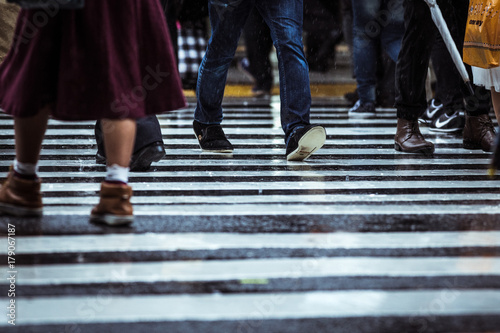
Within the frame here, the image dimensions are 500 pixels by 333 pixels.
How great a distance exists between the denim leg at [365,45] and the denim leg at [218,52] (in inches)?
105

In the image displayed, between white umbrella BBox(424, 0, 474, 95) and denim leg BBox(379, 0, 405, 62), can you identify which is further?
denim leg BBox(379, 0, 405, 62)

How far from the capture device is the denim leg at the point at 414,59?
5.50 meters

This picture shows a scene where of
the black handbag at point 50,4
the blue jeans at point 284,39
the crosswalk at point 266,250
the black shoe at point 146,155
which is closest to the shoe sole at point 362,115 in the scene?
the crosswalk at point 266,250

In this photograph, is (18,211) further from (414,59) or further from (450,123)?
(450,123)

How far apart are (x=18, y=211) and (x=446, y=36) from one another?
334cm

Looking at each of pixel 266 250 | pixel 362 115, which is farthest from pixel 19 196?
pixel 362 115

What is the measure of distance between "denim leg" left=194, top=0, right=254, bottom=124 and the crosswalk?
44cm

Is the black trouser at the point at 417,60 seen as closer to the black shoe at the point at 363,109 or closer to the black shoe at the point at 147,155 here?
the black shoe at the point at 147,155

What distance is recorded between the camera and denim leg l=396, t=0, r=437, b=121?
5.50m

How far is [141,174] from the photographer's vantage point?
475 centimetres

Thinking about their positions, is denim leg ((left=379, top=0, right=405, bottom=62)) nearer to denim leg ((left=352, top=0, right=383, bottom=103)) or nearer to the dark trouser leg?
denim leg ((left=352, top=0, right=383, bottom=103))

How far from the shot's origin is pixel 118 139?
10.8 ft

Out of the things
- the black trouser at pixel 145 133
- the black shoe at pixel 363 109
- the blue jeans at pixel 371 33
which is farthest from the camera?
the black shoe at pixel 363 109

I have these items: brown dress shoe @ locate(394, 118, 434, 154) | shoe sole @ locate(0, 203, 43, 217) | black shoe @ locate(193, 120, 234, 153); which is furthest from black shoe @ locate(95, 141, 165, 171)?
brown dress shoe @ locate(394, 118, 434, 154)
